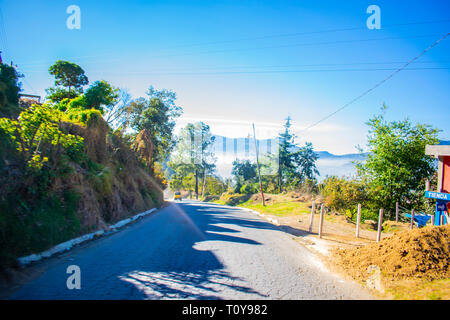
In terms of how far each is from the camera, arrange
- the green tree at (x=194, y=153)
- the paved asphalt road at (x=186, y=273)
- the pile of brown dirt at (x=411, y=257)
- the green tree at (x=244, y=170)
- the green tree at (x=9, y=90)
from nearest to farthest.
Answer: the paved asphalt road at (x=186, y=273), the pile of brown dirt at (x=411, y=257), the green tree at (x=9, y=90), the green tree at (x=244, y=170), the green tree at (x=194, y=153)

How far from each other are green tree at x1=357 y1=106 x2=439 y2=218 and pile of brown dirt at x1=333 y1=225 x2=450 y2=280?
14328mm

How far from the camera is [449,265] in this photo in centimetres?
566

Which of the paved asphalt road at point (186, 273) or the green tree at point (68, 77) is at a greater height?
the green tree at point (68, 77)

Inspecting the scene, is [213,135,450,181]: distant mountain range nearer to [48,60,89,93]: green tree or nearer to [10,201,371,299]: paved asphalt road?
[48,60,89,93]: green tree

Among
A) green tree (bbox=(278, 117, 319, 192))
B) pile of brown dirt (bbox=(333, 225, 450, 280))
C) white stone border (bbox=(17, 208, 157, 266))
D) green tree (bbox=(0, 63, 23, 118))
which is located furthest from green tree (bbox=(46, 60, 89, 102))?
green tree (bbox=(278, 117, 319, 192))

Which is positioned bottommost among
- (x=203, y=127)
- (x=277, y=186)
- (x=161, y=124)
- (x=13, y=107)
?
(x=277, y=186)

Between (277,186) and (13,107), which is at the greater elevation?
(13,107)

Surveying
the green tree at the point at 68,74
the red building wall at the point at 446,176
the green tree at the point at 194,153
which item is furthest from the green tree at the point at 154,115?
the green tree at the point at 194,153

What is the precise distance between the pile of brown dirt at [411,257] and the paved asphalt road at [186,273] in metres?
0.95

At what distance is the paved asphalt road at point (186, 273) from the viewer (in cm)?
448

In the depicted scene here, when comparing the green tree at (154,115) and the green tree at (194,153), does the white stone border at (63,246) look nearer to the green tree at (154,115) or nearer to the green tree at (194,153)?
the green tree at (154,115)
